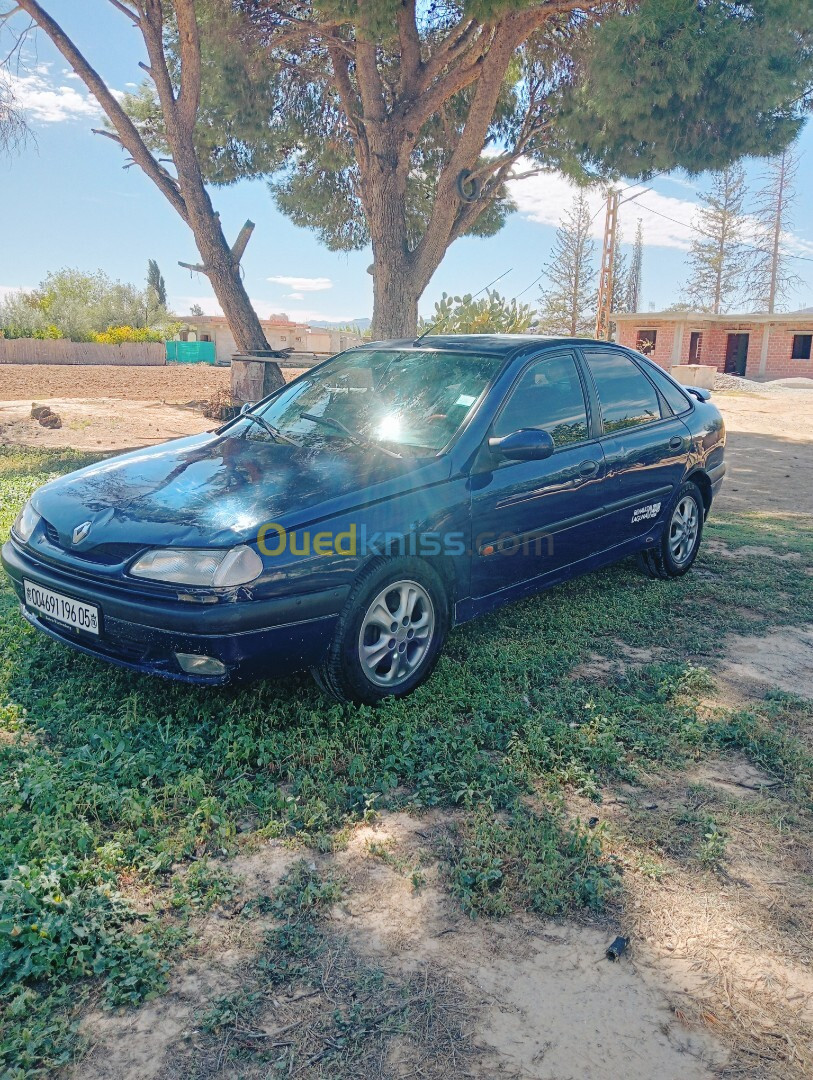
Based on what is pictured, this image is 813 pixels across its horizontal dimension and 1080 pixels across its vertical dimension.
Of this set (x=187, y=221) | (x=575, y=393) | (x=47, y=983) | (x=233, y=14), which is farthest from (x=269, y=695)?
(x=233, y=14)

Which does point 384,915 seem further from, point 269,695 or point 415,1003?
point 269,695

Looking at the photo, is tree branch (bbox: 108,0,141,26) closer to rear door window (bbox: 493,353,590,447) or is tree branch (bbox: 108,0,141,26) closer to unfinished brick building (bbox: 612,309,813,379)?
rear door window (bbox: 493,353,590,447)

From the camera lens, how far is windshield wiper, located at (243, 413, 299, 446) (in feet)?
14.2

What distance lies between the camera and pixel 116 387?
80.5ft

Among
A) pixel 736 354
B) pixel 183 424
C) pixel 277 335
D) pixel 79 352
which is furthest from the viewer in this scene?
pixel 277 335

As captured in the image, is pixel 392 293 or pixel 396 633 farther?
pixel 392 293

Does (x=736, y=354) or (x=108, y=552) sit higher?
(x=736, y=354)

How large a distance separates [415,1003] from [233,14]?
45.8 ft

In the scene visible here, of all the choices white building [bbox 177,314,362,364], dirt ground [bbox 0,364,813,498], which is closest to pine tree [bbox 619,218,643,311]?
white building [bbox 177,314,362,364]

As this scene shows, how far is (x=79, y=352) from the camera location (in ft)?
143

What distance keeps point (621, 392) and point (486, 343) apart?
101cm

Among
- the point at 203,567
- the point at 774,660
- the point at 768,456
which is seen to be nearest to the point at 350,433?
the point at 203,567

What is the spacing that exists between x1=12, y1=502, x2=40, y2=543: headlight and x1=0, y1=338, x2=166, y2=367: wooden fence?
41833 mm

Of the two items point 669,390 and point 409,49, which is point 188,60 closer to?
point 409,49
